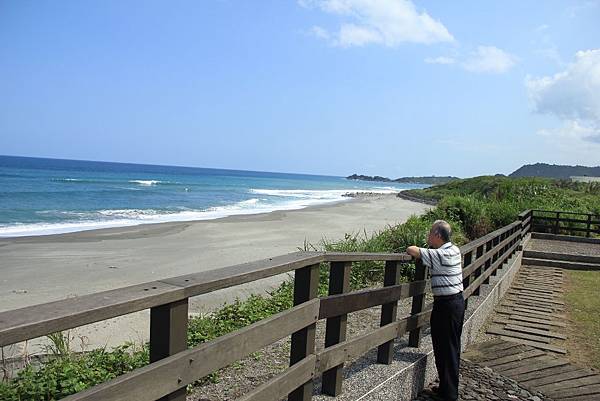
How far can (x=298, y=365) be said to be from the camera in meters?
3.18

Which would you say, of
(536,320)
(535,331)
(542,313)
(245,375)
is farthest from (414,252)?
(542,313)

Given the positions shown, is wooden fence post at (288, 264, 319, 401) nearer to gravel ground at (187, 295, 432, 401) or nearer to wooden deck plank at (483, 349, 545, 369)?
gravel ground at (187, 295, 432, 401)

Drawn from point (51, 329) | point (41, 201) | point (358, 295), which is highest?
point (51, 329)

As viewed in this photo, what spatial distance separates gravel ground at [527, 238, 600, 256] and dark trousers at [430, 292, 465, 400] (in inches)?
476

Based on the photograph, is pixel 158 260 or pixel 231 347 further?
pixel 158 260

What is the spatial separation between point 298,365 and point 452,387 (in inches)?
84.9

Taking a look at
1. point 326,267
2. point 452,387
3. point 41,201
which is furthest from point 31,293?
point 41,201

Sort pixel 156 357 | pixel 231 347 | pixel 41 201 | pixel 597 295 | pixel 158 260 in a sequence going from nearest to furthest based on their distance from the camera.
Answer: pixel 156 357, pixel 231 347, pixel 597 295, pixel 158 260, pixel 41 201

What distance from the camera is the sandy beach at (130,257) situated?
1060 cm

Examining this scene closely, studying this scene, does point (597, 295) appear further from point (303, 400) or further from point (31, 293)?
point (31, 293)

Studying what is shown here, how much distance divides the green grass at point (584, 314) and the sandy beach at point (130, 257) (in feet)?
20.3

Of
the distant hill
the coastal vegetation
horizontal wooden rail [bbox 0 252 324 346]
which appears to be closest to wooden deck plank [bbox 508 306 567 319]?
the coastal vegetation

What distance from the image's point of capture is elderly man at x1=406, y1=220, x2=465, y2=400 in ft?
15.3

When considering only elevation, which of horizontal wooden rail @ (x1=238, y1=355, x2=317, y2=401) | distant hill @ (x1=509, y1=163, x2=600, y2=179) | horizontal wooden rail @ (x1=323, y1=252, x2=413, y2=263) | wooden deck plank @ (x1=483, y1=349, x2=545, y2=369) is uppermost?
distant hill @ (x1=509, y1=163, x2=600, y2=179)
